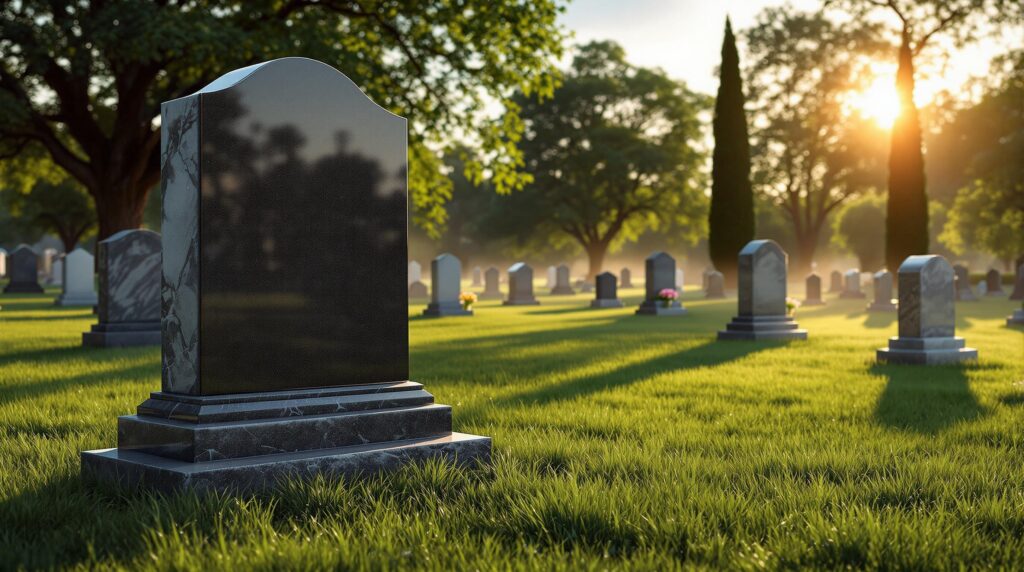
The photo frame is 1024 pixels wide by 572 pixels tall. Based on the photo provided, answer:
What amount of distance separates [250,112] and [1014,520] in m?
3.93

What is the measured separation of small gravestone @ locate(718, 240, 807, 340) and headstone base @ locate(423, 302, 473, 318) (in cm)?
916

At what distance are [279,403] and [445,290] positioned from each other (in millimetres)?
19264

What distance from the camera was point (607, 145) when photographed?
47812mm

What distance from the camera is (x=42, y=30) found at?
17.0 meters

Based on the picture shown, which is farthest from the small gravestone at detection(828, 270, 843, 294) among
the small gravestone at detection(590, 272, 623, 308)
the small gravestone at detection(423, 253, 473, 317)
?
Result: the small gravestone at detection(423, 253, 473, 317)

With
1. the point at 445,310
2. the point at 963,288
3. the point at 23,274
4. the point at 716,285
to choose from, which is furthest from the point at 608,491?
the point at 963,288

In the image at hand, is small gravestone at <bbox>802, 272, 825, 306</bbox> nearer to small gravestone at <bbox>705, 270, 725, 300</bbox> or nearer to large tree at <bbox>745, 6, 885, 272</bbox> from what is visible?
small gravestone at <bbox>705, 270, 725, 300</bbox>

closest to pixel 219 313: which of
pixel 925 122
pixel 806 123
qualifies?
pixel 806 123

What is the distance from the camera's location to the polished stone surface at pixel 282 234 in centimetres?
461

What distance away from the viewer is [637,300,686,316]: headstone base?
25.1 meters

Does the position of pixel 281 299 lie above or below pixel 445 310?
above

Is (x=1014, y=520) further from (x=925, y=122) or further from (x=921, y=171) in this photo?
(x=925, y=122)

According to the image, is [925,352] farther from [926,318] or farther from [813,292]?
[813,292]

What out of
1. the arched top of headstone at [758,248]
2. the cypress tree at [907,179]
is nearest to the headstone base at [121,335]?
the arched top of headstone at [758,248]
